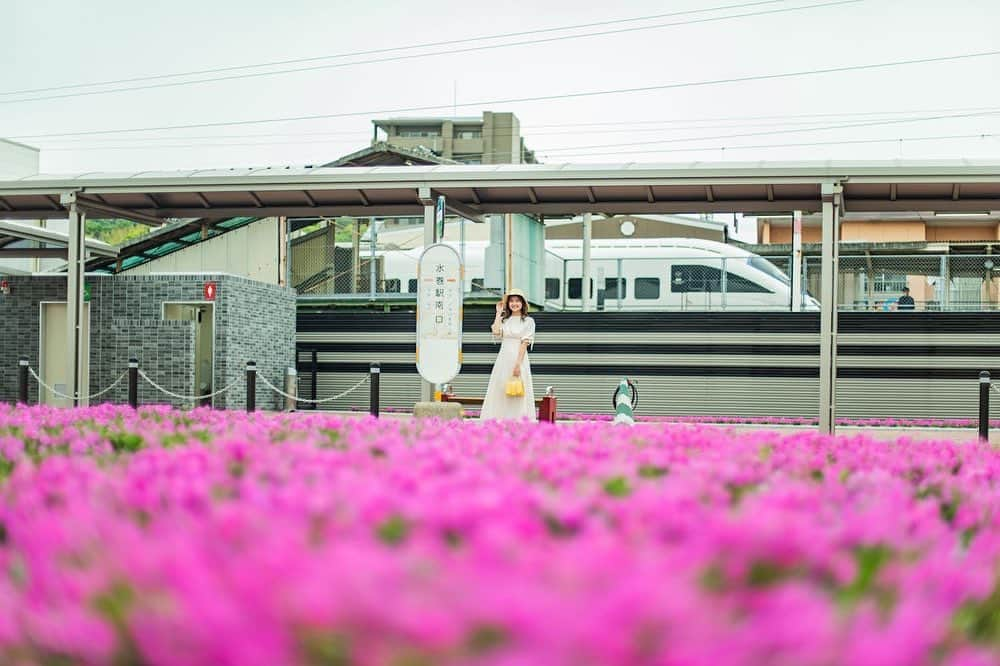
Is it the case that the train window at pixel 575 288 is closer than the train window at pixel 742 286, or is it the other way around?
the train window at pixel 742 286

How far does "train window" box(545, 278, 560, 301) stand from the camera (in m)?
28.0

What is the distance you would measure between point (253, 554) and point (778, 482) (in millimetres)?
2128

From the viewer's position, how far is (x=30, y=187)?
60.6 feet

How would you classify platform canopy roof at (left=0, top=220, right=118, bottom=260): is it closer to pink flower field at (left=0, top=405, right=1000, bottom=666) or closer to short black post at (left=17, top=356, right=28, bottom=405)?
short black post at (left=17, top=356, right=28, bottom=405)

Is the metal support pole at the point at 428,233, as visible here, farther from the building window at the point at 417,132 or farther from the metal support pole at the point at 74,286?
the building window at the point at 417,132

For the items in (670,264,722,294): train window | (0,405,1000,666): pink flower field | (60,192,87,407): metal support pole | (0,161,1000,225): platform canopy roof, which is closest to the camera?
(0,405,1000,666): pink flower field

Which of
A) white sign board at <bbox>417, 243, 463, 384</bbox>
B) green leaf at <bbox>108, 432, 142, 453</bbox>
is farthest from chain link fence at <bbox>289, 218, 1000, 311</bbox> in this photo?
green leaf at <bbox>108, 432, 142, 453</bbox>

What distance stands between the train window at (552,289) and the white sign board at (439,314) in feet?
39.3

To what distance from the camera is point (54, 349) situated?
21.0 m

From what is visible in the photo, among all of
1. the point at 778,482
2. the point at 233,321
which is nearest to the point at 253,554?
the point at 778,482

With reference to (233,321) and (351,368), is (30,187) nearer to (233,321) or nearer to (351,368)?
(233,321)

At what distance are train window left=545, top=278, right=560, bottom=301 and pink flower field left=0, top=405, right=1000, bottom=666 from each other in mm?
23557

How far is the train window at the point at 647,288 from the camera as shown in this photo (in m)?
27.9

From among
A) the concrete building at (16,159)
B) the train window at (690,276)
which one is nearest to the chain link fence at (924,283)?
the train window at (690,276)
